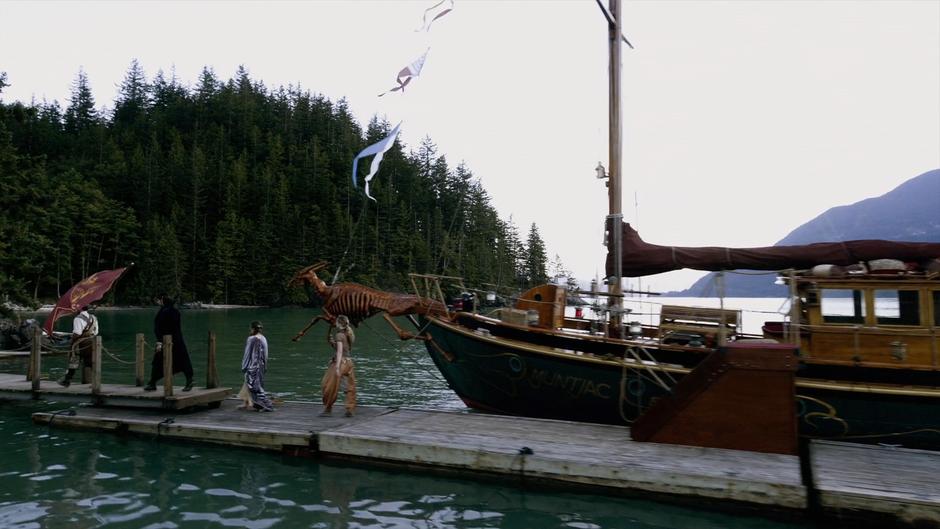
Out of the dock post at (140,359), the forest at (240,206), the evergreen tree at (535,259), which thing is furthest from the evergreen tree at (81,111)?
the dock post at (140,359)

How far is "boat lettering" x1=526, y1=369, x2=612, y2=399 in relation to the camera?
36.2ft

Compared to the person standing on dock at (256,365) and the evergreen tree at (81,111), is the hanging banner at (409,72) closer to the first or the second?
the person standing on dock at (256,365)

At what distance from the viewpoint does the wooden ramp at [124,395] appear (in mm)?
11703

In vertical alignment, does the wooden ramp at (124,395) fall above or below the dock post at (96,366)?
below

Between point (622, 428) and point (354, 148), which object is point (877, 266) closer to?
point (622, 428)

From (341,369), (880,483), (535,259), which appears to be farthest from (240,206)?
(880,483)

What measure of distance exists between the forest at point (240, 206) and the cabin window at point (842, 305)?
4574cm

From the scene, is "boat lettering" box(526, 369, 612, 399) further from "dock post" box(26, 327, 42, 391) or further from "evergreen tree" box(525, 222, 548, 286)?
"evergreen tree" box(525, 222, 548, 286)

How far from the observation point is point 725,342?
9.80 meters

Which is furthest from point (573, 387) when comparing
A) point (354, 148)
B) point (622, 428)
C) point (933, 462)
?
point (354, 148)

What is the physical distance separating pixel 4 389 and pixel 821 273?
17843 mm

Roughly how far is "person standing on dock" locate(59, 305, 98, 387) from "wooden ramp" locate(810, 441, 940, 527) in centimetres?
1494

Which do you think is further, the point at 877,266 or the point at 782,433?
the point at 877,266

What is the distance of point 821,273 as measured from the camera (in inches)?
404
